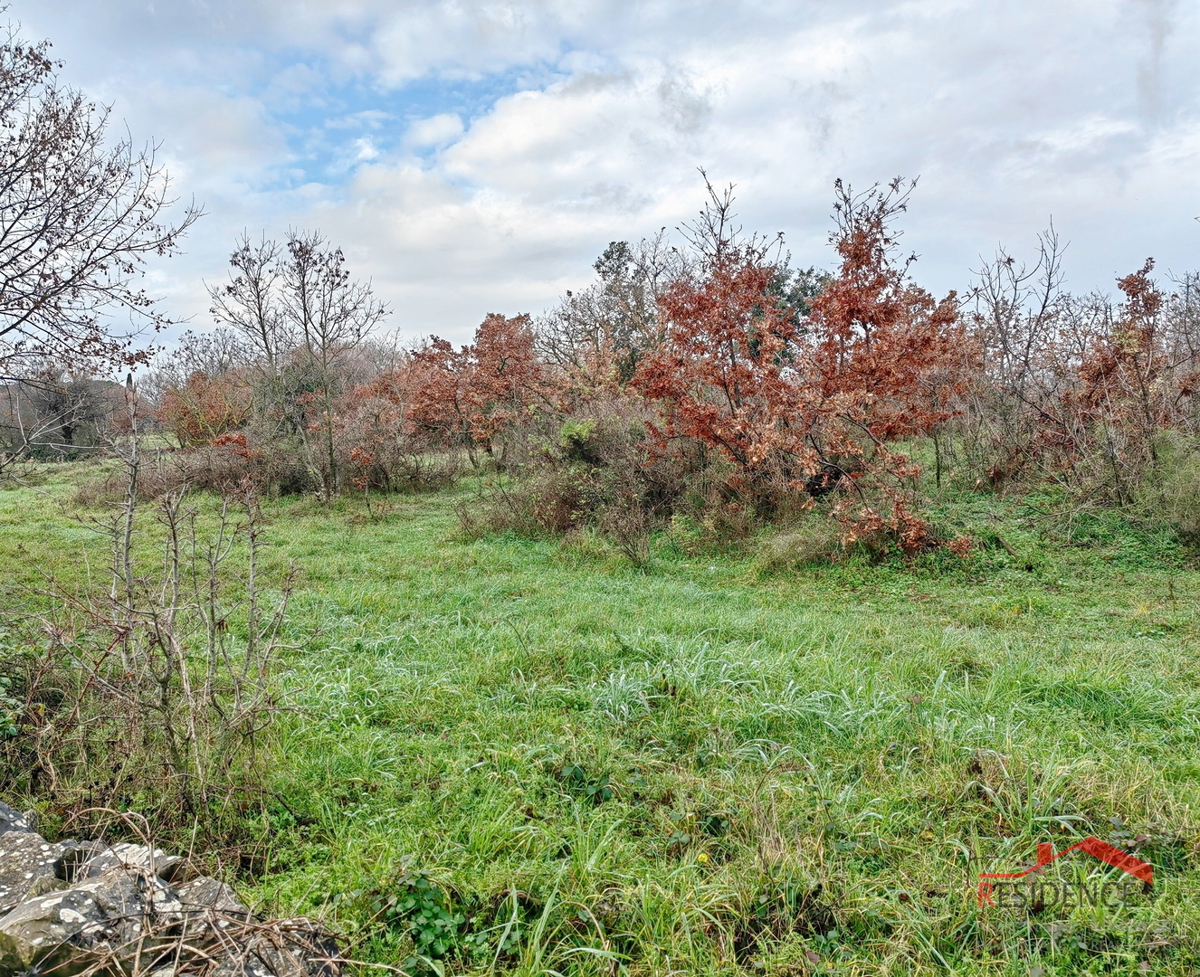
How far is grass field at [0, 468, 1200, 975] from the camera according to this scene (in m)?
2.46

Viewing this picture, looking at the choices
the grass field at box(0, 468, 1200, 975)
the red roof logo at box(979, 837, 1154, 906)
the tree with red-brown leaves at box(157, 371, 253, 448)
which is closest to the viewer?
the grass field at box(0, 468, 1200, 975)

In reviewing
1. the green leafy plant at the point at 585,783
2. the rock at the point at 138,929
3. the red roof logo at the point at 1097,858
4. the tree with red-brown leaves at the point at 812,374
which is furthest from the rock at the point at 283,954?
the tree with red-brown leaves at the point at 812,374

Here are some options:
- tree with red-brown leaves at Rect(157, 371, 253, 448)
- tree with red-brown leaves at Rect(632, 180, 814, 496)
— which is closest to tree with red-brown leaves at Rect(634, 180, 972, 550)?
tree with red-brown leaves at Rect(632, 180, 814, 496)

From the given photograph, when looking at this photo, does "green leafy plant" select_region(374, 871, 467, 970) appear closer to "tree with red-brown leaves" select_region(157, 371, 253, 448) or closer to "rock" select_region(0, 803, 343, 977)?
"rock" select_region(0, 803, 343, 977)

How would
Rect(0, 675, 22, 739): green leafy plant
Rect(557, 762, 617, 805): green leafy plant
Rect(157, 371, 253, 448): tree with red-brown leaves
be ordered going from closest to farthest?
Rect(557, 762, 617, 805): green leafy plant → Rect(0, 675, 22, 739): green leafy plant → Rect(157, 371, 253, 448): tree with red-brown leaves

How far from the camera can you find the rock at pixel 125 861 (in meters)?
2.55

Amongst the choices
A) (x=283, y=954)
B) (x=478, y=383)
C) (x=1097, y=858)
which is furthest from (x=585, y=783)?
(x=478, y=383)

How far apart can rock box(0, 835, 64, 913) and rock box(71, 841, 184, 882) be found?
0.33 ft

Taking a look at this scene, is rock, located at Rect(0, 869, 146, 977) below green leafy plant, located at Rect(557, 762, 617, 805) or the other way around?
the other way around

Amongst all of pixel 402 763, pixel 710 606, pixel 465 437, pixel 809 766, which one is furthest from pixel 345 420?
pixel 809 766

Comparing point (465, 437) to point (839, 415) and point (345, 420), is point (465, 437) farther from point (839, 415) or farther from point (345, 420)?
point (839, 415)

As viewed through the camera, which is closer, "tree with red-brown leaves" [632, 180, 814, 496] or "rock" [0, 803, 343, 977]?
"rock" [0, 803, 343, 977]

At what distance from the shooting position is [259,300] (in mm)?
14781

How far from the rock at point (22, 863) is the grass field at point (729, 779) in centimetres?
70
